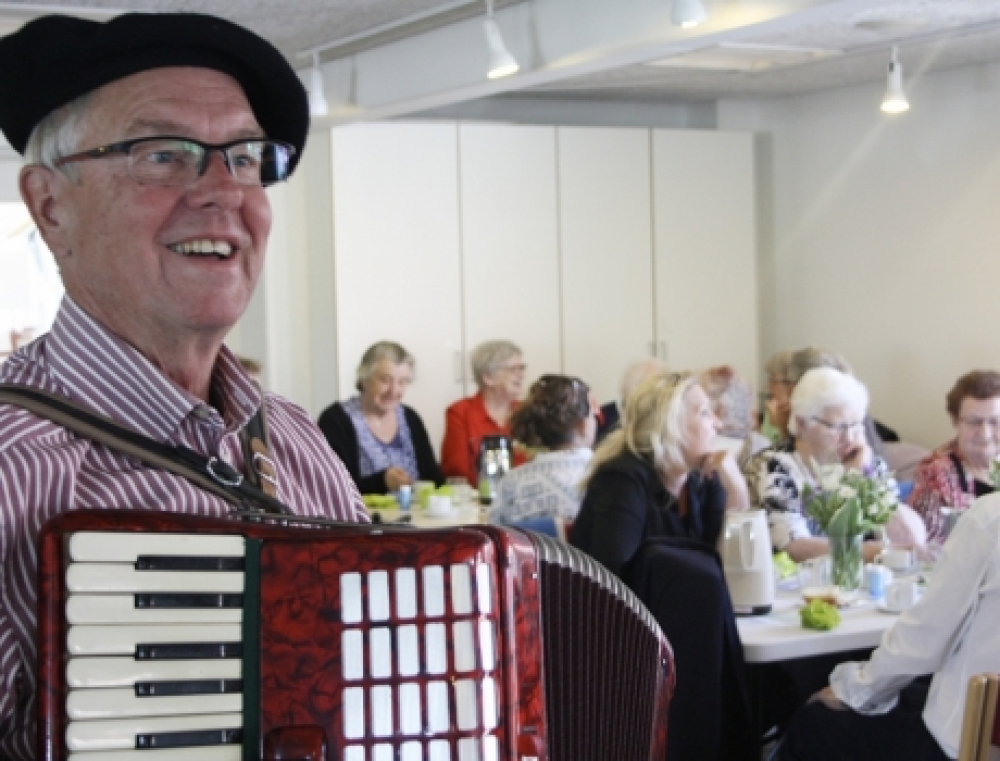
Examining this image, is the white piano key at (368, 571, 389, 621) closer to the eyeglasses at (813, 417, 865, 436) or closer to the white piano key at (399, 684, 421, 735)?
the white piano key at (399, 684, 421, 735)

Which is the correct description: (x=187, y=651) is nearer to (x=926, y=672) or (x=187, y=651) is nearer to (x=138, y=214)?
(x=138, y=214)

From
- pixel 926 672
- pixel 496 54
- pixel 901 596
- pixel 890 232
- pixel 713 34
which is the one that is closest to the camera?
pixel 926 672

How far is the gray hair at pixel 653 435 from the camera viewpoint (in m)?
3.62

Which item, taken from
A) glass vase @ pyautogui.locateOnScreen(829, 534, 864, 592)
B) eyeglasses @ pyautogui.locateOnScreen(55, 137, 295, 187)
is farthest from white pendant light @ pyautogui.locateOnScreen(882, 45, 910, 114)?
eyeglasses @ pyautogui.locateOnScreen(55, 137, 295, 187)

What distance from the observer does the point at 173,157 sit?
111 cm

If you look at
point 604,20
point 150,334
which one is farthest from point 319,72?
point 150,334

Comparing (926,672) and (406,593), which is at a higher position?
(406,593)

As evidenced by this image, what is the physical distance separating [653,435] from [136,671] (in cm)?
275

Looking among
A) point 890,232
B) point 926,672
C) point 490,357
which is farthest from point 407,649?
point 890,232

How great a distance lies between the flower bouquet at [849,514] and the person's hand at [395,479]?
2388 millimetres

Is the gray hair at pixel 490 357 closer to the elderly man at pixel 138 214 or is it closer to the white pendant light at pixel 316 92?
the white pendant light at pixel 316 92

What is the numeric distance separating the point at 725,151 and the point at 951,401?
3.05 meters

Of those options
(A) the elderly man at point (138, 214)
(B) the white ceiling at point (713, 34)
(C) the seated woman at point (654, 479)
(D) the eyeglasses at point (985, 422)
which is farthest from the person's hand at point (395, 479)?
(A) the elderly man at point (138, 214)

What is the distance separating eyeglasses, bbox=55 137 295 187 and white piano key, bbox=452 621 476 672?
1.31 ft
